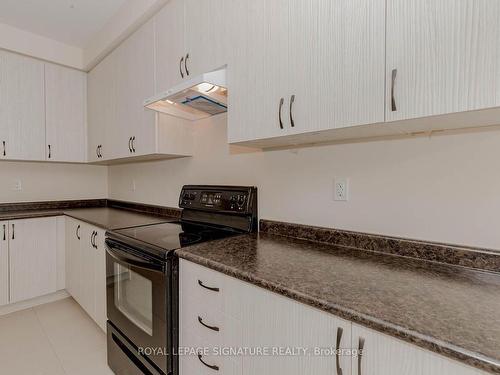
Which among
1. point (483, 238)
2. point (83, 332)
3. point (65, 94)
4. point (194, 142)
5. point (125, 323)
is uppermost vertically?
point (65, 94)

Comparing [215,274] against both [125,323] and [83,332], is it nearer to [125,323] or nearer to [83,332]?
[125,323]

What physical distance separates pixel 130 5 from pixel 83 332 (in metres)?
2.59

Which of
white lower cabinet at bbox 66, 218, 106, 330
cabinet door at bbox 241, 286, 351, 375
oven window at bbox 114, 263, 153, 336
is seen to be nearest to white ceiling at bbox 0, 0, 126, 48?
white lower cabinet at bbox 66, 218, 106, 330

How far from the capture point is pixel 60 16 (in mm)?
2246

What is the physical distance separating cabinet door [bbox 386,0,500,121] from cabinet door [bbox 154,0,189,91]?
49.5 inches

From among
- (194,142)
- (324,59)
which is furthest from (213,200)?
(324,59)

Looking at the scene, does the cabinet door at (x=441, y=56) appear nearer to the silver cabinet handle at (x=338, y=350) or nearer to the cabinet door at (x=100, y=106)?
the silver cabinet handle at (x=338, y=350)

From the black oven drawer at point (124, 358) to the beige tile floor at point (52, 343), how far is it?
0.49 ft

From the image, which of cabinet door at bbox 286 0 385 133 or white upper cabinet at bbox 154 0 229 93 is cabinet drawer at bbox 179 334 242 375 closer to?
cabinet door at bbox 286 0 385 133

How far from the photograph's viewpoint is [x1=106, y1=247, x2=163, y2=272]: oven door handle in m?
1.28

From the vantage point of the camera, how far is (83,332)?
2143mm

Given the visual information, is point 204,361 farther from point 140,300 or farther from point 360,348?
point 360,348

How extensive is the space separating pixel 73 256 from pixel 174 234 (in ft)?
4.78

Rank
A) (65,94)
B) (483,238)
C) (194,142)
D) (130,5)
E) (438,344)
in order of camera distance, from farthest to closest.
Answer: (65,94), (194,142), (130,5), (483,238), (438,344)
